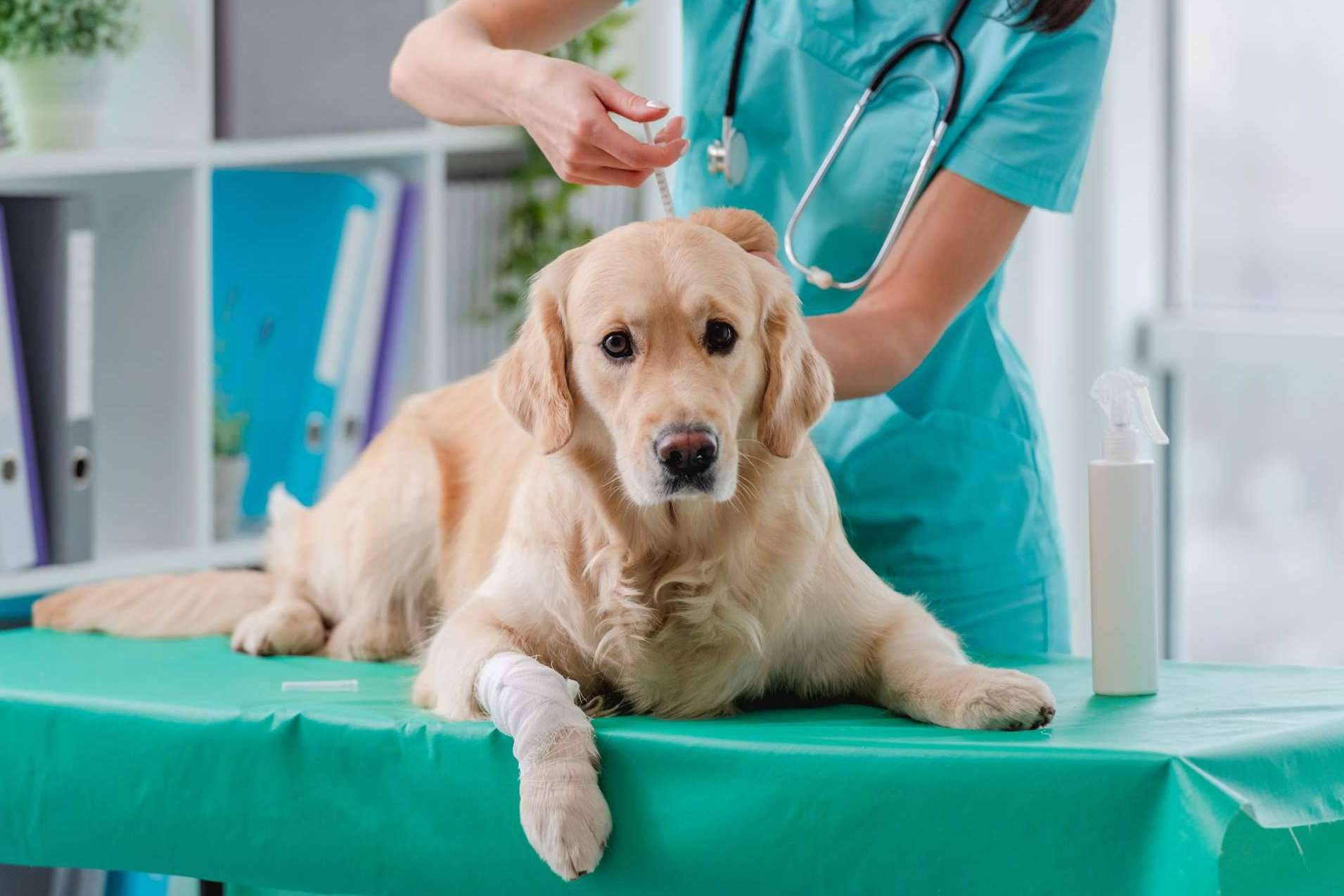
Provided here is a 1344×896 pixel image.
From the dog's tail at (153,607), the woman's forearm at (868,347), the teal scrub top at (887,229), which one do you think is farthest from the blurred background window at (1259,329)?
the dog's tail at (153,607)

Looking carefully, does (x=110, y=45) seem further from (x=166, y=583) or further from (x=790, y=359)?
(x=790, y=359)

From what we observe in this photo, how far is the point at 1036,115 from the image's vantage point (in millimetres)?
1518

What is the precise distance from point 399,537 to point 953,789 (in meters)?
0.85

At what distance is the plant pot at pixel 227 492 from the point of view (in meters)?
2.33

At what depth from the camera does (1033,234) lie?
110 inches

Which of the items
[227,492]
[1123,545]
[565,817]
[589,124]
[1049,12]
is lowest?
[227,492]

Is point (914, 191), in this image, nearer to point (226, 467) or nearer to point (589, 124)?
point (589, 124)

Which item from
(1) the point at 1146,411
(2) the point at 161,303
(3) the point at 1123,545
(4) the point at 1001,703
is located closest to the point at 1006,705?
(4) the point at 1001,703

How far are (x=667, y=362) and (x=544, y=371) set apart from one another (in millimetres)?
126

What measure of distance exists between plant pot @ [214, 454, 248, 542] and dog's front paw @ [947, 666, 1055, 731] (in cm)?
150

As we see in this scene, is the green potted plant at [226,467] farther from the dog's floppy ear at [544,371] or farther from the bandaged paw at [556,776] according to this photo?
the bandaged paw at [556,776]

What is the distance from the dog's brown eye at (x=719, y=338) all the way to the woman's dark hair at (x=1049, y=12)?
1.68ft

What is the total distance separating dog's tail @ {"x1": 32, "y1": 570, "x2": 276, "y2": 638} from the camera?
172 cm

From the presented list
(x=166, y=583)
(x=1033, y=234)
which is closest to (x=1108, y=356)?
(x=1033, y=234)
